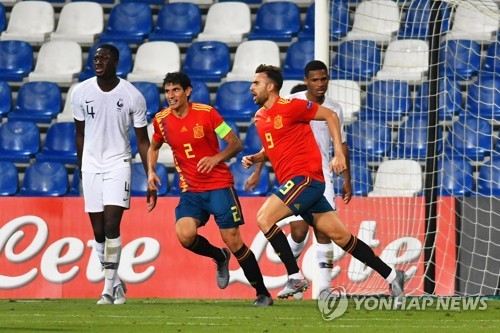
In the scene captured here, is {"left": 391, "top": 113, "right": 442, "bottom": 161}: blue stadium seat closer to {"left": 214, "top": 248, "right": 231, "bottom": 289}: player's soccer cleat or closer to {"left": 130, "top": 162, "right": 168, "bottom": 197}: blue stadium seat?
{"left": 130, "top": 162, "right": 168, "bottom": 197}: blue stadium seat

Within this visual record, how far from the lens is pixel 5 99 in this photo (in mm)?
15102

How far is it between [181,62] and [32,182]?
8.68 feet

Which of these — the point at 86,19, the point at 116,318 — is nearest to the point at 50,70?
the point at 86,19

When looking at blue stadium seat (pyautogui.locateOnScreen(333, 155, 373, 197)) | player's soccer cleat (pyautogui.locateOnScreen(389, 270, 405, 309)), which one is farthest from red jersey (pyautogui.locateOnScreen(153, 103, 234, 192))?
blue stadium seat (pyautogui.locateOnScreen(333, 155, 373, 197))

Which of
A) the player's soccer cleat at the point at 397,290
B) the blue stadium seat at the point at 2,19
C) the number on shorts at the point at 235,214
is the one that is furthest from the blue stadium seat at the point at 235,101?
the player's soccer cleat at the point at 397,290

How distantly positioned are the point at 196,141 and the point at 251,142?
13.2 ft

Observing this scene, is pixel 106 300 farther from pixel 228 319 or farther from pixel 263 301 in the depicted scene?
pixel 228 319

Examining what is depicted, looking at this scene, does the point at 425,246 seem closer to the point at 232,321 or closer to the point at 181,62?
the point at 232,321

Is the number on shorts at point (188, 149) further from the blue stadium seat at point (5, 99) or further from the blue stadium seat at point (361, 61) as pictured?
the blue stadium seat at point (5, 99)

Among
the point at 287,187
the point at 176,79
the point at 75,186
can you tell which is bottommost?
the point at 75,186

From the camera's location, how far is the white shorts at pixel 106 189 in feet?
33.4

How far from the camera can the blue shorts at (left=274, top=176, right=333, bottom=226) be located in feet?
30.1

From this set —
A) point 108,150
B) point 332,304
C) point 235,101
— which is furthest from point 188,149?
point 235,101

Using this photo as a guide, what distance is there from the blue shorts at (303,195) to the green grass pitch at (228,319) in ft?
2.29
